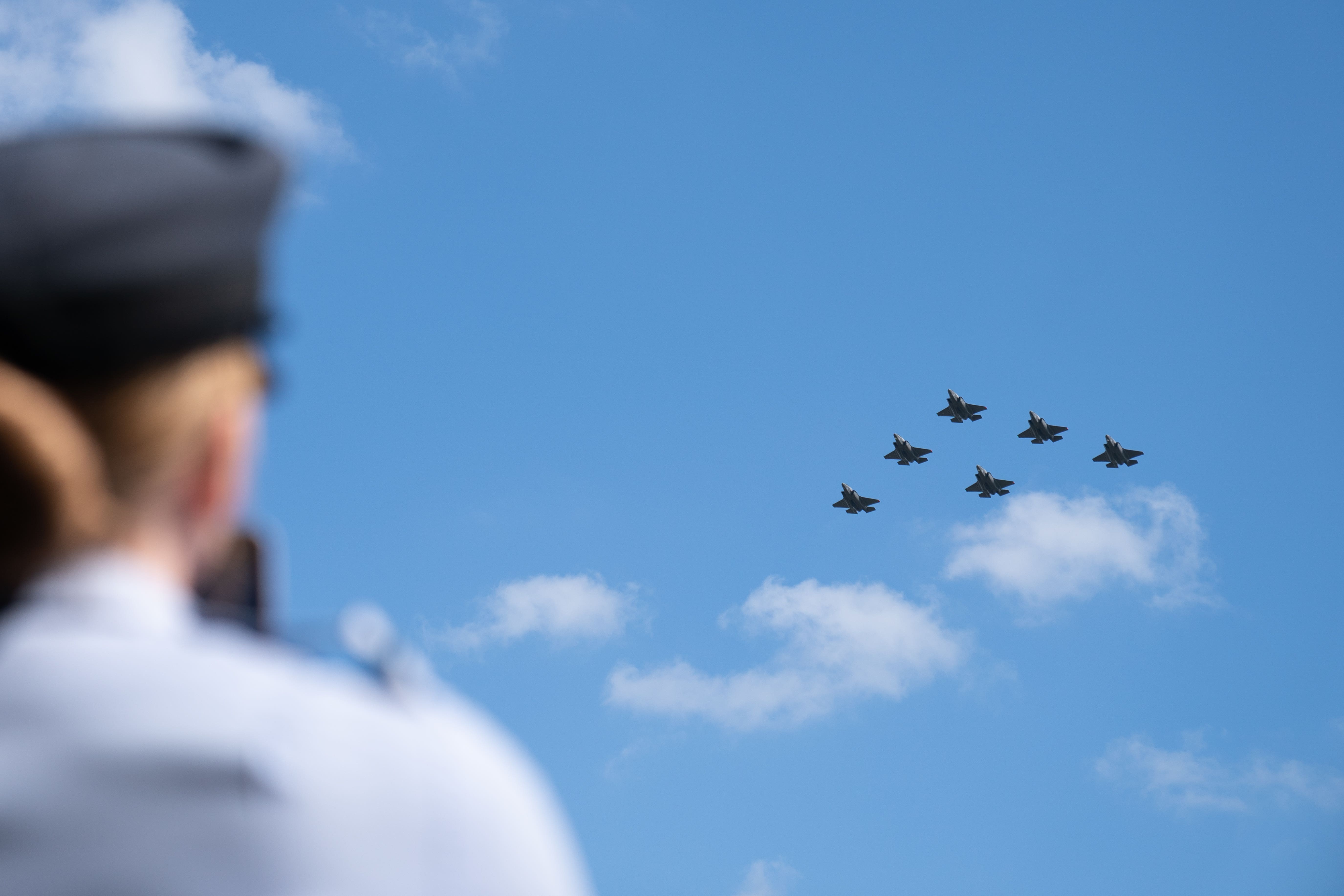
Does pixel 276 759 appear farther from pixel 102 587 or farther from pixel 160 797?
pixel 102 587

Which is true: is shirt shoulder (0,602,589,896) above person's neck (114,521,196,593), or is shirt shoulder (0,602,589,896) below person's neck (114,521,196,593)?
below

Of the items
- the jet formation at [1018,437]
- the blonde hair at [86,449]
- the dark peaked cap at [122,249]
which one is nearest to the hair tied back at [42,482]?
the blonde hair at [86,449]

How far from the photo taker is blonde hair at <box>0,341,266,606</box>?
7.68ft

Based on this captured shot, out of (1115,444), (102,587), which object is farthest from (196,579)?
(1115,444)

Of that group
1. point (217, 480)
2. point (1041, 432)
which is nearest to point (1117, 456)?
point (1041, 432)

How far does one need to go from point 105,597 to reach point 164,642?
19 centimetres

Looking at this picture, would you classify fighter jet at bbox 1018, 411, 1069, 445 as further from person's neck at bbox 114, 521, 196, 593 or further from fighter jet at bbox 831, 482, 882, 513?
person's neck at bbox 114, 521, 196, 593

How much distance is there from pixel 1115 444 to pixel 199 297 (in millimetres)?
118712

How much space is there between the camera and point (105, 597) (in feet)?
7.98

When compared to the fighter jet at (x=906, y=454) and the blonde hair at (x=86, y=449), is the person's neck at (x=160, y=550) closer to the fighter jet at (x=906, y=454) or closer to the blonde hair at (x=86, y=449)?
Result: the blonde hair at (x=86, y=449)

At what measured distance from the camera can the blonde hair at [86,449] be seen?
7.68 ft

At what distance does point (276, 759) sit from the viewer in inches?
86.0

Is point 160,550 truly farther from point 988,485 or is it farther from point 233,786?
point 988,485

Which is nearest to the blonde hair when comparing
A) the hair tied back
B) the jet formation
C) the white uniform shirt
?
the hair tied back
